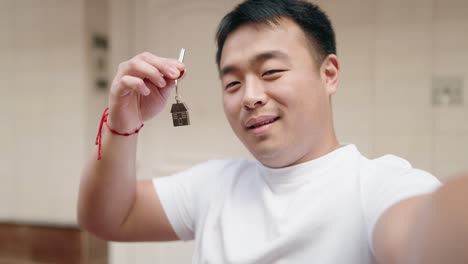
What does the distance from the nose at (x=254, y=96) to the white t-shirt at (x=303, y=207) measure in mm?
163

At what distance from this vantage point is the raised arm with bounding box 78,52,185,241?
0.85m

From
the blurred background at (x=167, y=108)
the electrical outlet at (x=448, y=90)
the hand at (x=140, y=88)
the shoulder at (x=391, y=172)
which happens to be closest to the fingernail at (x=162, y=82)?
the hand at (x=140, y=88)

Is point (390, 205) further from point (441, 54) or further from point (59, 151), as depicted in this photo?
point (59, 151)

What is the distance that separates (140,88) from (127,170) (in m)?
0.24

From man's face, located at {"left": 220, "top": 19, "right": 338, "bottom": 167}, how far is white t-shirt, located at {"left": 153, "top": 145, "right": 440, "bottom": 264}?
57 mm

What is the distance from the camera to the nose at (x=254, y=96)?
0.78 m

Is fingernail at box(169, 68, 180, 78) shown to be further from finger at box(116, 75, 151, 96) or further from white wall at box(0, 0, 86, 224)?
white wall at box(0, 0, 86, 224)

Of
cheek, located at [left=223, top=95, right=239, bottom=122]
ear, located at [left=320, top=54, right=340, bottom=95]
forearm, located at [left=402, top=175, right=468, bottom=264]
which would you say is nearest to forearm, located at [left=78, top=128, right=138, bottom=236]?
cheek, located at [left=223, top=95, right=239, bottom=122]

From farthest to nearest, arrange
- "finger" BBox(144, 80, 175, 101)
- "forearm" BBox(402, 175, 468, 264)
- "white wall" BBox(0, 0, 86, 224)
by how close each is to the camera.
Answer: "white wall" BBox(0, 0, 86, 224) → "finger" BBox(144, 80, 175, 101) → "forearm" BBox(402, 175, 468, 264)

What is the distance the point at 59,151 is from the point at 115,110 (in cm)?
160

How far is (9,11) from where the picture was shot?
236cm

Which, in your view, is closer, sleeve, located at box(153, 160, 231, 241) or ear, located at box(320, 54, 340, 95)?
ear, located at box(320, 54, 340, 95)

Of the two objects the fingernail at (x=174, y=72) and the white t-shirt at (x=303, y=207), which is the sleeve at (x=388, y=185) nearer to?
the white t-shirt at (x=303, y=207)

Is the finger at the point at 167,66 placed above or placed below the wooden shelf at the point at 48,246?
above
